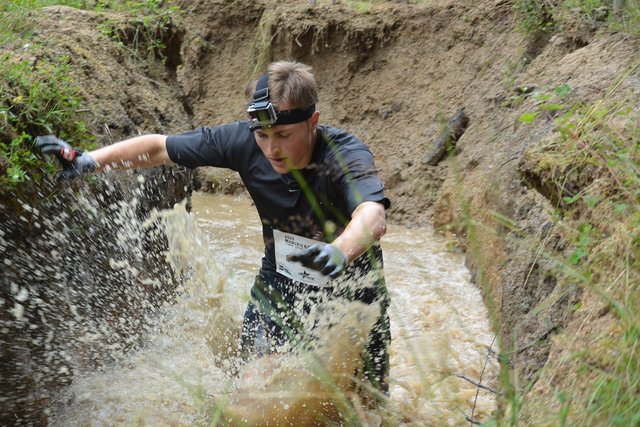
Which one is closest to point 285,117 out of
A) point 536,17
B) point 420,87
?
point 536,17

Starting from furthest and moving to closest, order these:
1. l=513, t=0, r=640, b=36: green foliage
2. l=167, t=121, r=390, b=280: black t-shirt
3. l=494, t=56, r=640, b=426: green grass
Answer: l=513, t=0, r=640, b=36: green foliage → l=167, t=121, r=390, b=280: black t-shirt → l=494, t=56, r=640, b=426: green grass

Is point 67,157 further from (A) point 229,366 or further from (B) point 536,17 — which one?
(B) point 536,17

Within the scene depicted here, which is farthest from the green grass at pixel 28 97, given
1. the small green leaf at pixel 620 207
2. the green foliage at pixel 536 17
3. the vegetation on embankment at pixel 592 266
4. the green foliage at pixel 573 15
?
the green foliage at pixel 536 17

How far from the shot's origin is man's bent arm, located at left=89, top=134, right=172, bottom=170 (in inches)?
137

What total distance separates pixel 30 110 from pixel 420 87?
6.45m

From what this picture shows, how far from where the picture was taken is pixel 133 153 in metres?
3.54

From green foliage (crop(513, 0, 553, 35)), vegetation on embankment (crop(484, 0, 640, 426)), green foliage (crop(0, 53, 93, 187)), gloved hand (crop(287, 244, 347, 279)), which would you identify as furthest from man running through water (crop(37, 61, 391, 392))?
green foliage (crop(513, 0, 553, 35))

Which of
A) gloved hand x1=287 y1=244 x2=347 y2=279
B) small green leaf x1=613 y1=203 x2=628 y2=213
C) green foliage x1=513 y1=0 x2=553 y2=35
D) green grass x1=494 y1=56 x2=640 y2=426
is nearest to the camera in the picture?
green grass x1=494 y1=56 x2=640 y2=426

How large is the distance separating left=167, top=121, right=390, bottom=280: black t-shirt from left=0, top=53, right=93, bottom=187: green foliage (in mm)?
716

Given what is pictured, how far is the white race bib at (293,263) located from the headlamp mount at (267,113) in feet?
1.89

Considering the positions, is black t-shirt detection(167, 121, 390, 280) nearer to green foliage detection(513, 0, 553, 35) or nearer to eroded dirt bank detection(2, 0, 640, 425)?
eroded dirt bank detection(2, 0, 640, 425)

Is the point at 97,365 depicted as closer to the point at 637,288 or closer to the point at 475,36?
the point at 637,288

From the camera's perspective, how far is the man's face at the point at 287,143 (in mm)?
3238

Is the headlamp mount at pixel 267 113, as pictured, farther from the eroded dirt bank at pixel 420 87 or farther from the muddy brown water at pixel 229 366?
the eroded dirt bank at pixel 420 87
